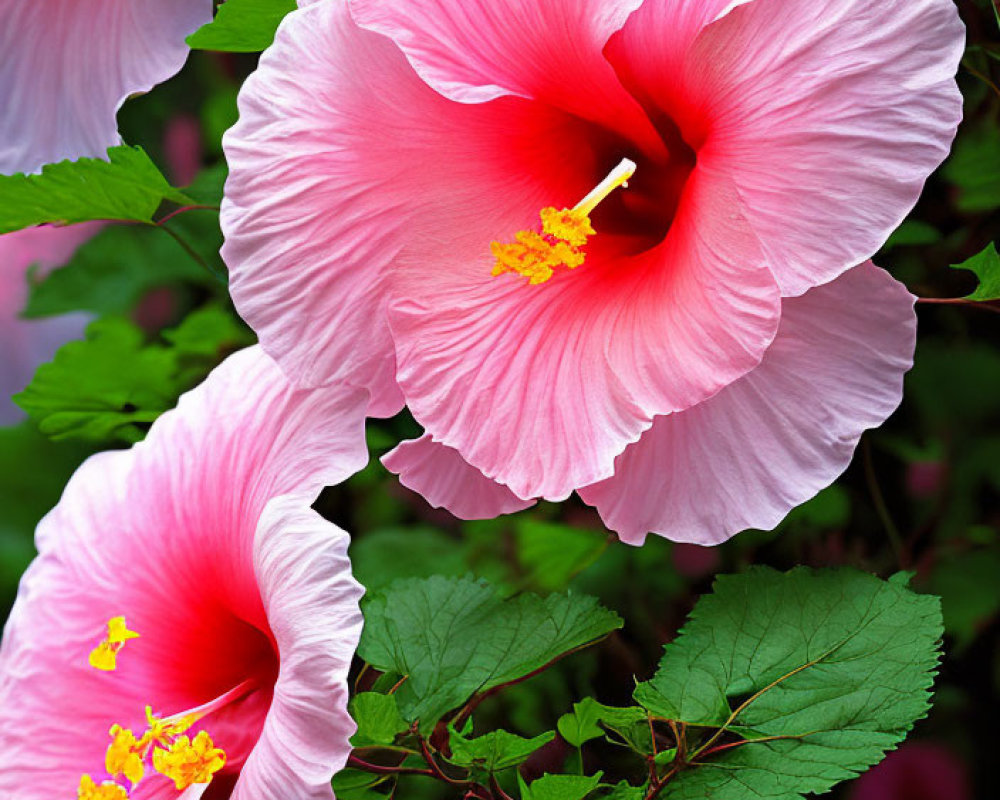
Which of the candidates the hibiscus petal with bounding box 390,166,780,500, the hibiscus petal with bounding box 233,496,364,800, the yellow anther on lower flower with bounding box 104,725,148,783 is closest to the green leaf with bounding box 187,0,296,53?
the hibiscus petal with bounding box 390,166,780,500

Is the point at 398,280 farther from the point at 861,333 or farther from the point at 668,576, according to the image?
the point at 668,576

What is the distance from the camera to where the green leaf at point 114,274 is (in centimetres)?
103

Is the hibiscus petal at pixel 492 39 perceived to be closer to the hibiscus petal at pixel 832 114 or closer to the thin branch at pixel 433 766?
the hibiscus petal at pixel 832 114

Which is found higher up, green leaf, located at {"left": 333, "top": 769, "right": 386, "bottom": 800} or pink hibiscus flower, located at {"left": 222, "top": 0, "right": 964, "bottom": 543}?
pink hibiscus flower, located at {"left": 222, "top": 0, "right": 964, "bottom": 543}

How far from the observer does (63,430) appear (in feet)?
2.64

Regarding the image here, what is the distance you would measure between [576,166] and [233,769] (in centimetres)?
37

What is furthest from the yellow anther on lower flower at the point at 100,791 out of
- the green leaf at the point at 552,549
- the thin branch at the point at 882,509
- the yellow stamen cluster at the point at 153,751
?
the thin branch at the point at 882,509

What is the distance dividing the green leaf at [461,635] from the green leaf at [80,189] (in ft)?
0.88

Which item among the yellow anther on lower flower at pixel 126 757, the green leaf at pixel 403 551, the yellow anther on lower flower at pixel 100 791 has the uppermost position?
the yellow anther on lower flower at pixel 126 757

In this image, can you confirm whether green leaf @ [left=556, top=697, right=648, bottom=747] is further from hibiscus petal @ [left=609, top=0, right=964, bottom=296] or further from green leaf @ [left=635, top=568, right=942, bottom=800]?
hibiscus petal @ [left=609, top=0, right=964, bottom=296]

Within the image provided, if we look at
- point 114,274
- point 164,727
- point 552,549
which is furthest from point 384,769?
point 114,274

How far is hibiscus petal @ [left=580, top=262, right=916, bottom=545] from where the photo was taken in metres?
0.54

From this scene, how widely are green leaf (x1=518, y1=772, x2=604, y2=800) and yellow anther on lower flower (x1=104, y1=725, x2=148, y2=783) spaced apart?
8.1 inches

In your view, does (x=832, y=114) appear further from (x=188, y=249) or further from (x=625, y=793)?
(x=188, y=249)
